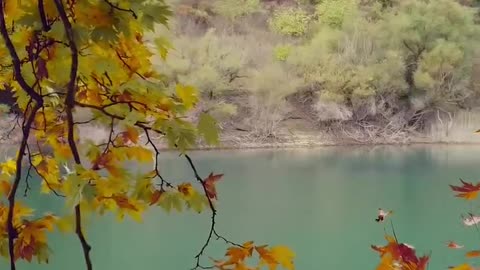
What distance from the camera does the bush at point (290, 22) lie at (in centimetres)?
1265

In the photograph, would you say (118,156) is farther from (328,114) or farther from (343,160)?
(328,114)

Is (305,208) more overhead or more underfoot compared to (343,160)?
more underfoot

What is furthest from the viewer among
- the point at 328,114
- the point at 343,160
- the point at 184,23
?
the point at 184,23

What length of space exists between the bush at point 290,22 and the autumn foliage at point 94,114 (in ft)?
39.6

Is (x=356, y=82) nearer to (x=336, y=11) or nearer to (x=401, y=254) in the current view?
A: (x=336, y=11)

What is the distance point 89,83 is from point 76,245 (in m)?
4.21

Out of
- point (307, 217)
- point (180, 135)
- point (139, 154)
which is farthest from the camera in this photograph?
point (307, 217)

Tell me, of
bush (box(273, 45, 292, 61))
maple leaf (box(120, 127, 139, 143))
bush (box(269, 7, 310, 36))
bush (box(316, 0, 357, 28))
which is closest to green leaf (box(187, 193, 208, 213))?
maple leaf (box(120, 127, 139, 143))

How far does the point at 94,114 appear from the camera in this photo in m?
0.58

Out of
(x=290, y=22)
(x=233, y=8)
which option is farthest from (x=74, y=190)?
(x=233, y=8)

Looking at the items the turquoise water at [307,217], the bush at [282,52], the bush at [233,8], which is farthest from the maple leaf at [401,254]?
the bush at [233,8]

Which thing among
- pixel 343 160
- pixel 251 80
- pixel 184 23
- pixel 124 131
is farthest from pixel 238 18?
pixel 124 131

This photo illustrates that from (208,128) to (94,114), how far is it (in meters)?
0.09

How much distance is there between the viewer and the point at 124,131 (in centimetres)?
69
